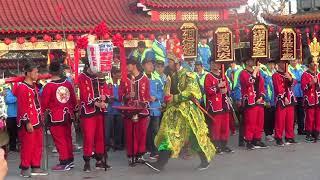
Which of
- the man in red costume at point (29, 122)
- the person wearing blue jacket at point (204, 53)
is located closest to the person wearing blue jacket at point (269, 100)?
the person wearing blue jacket at point (204, 53)

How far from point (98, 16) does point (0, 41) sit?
3.77 m

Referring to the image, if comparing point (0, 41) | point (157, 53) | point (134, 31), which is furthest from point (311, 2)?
point (157, 53)

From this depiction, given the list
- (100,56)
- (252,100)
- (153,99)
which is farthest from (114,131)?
(100,56)

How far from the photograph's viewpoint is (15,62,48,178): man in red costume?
7.88 metres

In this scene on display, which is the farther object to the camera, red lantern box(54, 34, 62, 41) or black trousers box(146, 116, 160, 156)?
red lantern box(54, 34, 62, 41)

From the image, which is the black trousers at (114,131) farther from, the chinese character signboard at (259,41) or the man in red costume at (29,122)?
the chinese character signboard at (259,41)

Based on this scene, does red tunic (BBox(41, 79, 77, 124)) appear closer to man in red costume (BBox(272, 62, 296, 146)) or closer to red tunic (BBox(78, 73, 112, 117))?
red tunic (BBox(78, 73, 112, 117))

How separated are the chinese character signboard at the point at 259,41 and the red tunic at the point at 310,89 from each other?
92cm

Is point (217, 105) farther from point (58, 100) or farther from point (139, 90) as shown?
point (58, 100)

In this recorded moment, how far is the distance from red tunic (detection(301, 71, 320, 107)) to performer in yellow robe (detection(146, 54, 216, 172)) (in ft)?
10.9

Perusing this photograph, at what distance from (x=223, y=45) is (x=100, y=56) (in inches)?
111

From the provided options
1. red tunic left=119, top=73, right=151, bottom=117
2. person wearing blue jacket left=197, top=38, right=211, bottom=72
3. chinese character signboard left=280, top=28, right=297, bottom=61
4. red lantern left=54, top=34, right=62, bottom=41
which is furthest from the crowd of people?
red lantern left=54, top=34, right=62, bottom=41

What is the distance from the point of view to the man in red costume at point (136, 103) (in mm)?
8781

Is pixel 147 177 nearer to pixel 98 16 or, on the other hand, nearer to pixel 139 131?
pixel 139 131
